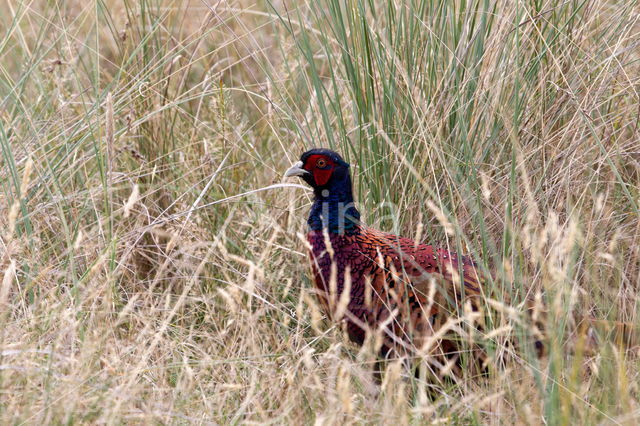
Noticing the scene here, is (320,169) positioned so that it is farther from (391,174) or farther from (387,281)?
(387,281)

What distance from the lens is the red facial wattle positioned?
329 centimetres

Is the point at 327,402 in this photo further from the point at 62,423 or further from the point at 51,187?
the point at 51,187

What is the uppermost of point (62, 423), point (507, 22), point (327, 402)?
point (507, 22)

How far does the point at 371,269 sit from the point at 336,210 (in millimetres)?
277

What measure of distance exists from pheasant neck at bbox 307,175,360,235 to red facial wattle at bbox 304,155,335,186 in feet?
0.13

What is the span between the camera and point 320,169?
330cm

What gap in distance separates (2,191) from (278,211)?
1173 mm

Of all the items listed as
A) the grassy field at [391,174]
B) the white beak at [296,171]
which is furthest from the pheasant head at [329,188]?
the grassy field at [391,174]

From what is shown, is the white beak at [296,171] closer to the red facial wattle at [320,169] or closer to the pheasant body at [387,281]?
the red facial wattle at [320,169]

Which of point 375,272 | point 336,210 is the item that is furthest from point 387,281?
point 336,210

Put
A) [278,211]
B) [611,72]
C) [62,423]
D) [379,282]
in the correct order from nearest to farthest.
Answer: [62,423], [379,282], [611,72], [278,211]

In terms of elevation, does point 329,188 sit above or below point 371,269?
above

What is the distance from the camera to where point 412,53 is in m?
3.43

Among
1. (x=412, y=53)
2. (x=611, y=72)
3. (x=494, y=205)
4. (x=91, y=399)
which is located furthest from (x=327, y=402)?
(x=611, y=72)
